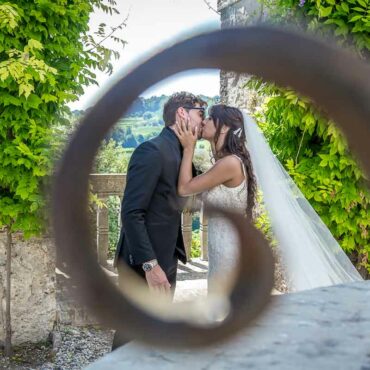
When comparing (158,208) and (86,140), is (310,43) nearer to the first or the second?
(86,140)

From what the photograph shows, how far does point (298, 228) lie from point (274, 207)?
0.21 m

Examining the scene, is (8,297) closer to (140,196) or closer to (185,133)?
(140,196)

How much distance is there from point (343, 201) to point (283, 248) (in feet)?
1.80

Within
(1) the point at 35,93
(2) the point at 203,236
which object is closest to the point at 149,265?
(1) the point at 35,93

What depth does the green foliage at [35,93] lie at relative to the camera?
380 cm

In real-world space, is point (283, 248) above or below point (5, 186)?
below

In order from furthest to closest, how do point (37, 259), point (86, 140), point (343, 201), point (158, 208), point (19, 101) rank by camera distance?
point (37, 259)
point (19, 101)
point (343, 201)
point (158, 208)
point (86, 140)

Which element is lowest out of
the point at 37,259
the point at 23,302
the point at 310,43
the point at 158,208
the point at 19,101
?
the point at 23,302

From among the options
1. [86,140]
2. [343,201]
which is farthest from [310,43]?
[343,201]

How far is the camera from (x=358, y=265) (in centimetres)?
389

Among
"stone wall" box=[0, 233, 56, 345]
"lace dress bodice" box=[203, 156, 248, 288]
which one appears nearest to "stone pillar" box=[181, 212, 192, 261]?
"stone wall" box=[0, 233, 56, 345]

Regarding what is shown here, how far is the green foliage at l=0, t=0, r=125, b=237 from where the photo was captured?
150 inches

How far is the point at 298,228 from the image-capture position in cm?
377

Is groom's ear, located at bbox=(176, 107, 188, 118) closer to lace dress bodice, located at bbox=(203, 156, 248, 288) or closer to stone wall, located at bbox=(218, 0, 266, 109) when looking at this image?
lace dress bodice, located at bbox=(203, 156, 248, 288)
